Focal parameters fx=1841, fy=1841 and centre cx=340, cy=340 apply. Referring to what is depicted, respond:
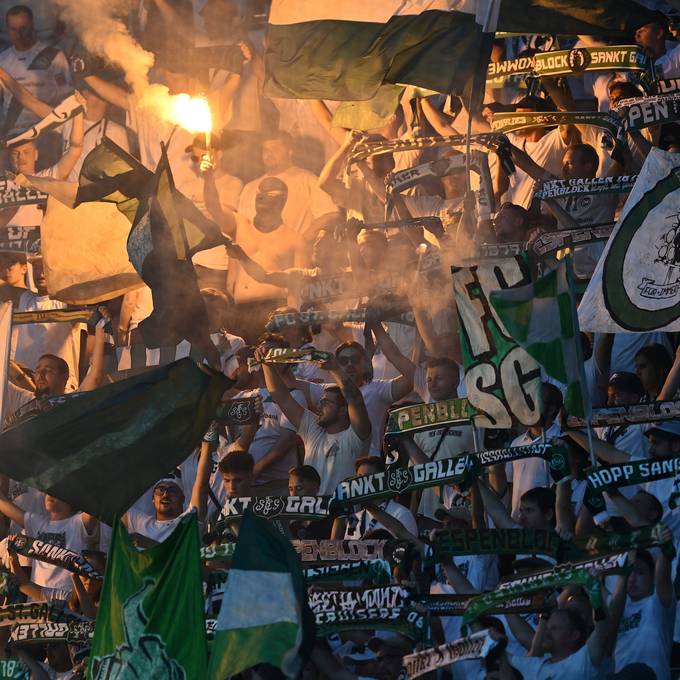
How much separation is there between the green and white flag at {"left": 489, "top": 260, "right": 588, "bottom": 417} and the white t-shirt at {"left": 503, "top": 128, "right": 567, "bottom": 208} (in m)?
1.43

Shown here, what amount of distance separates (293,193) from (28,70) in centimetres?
304

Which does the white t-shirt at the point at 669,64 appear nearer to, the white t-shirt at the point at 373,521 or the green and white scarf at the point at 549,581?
the white t-shirt at the point at 373,521

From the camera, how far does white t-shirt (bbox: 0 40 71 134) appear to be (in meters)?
13.7

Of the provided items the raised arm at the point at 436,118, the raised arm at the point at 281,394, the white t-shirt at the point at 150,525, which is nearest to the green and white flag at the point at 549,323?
the raised arm at the point at 281,394

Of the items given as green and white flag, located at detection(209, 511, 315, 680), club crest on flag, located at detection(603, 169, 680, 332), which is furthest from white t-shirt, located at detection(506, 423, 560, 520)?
green and white flag, located at detection(209, 511, 315, 680)

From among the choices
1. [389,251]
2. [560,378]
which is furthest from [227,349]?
[560,378]

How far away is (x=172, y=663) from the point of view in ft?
25.7

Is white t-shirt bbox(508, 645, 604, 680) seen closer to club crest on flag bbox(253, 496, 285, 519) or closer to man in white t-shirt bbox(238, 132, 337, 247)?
club crest on flag bbox(253, 496, 285, 519)

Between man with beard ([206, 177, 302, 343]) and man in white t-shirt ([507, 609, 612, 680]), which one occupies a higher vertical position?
man with beard ([206, 177, 302, 343])

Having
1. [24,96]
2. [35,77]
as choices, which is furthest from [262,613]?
[35,77]

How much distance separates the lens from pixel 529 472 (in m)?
8.99

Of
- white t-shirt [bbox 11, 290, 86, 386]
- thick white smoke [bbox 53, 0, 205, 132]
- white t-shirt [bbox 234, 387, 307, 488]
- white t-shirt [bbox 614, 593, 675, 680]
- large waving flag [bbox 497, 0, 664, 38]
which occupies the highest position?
thick white smoke [bbox 53, 0, 205, 132]

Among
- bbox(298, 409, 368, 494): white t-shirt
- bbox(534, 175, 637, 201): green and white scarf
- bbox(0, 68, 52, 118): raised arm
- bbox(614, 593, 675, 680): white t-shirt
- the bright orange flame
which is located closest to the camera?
bbox(614, 593, 675, 680): white t-shirt

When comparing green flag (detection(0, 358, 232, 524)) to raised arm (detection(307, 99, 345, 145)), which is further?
raised arm (detection(307, 99, 345, 145))
